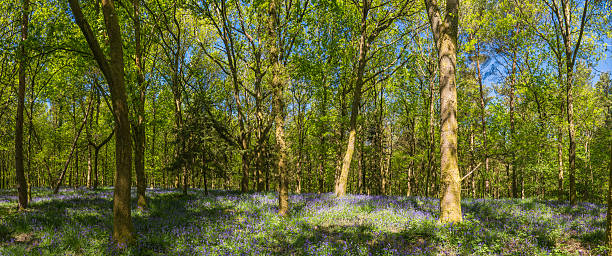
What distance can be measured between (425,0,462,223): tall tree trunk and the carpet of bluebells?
0.50 m

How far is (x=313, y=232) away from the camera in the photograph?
22.7 feet

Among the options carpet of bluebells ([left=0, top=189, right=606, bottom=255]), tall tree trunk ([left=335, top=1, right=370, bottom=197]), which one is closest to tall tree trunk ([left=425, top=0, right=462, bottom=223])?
carpet of bluebells ([left=0, top=189, right=606, bottom=255])

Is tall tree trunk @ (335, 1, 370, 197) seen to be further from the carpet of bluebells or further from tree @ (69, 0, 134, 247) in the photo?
tree @ (69, 0, 134, 247)

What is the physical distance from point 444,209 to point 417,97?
75.6 ft

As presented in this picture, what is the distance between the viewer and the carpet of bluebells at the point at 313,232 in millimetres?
5602

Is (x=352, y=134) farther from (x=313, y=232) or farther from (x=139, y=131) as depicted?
(x=139, y=131)

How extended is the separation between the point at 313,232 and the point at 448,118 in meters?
4.55

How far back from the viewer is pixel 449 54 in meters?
7.20

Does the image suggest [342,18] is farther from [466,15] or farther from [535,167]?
[535,167]

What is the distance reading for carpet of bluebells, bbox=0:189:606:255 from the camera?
18.4 ft

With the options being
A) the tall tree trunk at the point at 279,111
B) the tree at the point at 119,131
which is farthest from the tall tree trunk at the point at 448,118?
the tree at the point at 119,131

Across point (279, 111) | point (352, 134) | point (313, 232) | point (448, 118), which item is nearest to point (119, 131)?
point (279, 111)

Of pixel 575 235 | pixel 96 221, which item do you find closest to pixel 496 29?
pixel 575 235

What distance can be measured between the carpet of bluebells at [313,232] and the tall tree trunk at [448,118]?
50 centimetres
